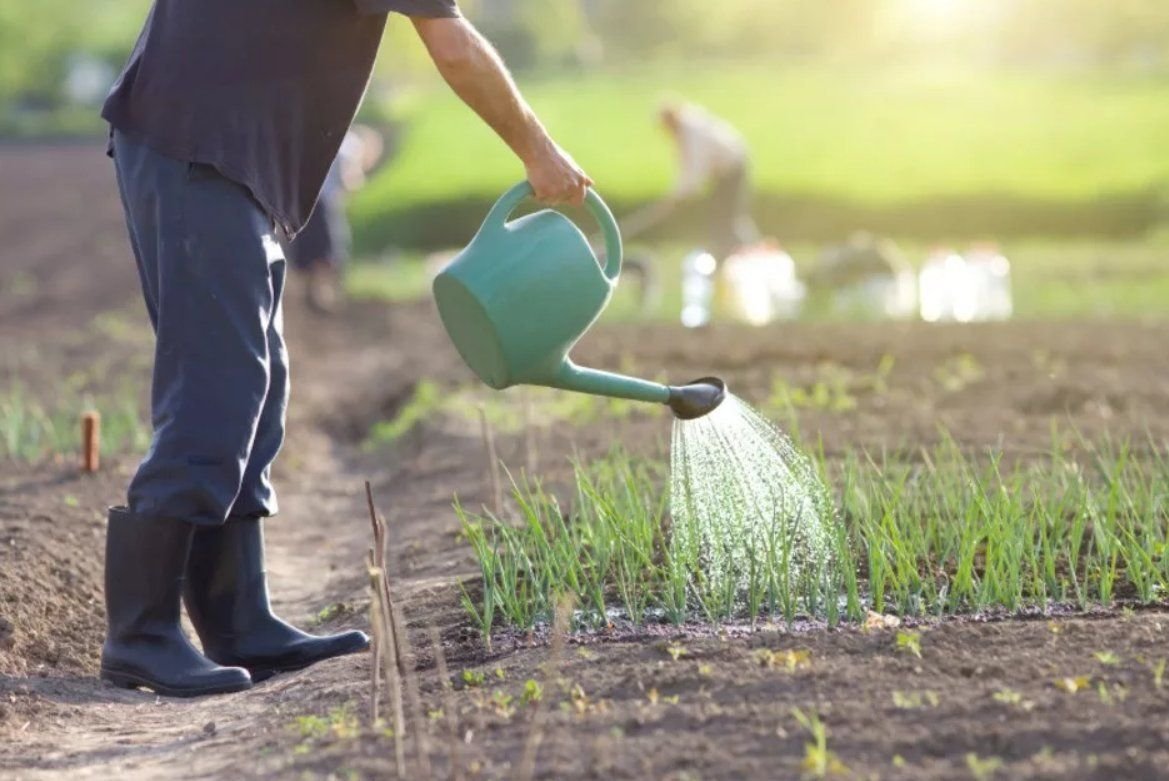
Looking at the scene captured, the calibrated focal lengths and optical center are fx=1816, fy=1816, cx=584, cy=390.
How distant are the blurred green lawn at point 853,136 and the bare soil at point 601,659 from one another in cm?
1479

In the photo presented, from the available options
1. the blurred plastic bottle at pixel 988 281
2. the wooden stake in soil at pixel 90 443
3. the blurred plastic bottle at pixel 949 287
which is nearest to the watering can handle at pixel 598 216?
the wooden stake in soil at pixel 90 443

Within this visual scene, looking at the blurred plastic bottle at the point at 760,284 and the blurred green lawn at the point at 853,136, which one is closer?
the blurred plastic bottle at the point at 760,284

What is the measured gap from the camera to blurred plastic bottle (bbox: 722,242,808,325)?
10.5 meters

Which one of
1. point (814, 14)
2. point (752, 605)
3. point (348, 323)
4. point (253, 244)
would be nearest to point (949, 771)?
point (752, 605)

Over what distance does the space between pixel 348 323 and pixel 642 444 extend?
608 cm

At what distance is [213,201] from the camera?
3271mm

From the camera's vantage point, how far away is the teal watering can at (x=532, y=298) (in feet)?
10.5

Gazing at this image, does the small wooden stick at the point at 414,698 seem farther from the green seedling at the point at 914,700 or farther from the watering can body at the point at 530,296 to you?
the green seedling at the point at 914,700

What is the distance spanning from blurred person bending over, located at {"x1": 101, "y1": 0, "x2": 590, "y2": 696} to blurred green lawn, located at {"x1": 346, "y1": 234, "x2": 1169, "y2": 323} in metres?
6.55

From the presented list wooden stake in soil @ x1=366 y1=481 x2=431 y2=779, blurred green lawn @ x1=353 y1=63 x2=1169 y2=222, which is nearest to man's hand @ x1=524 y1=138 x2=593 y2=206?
wooden stake in soil @ x1=366 y1=481 x2=431 y2=779

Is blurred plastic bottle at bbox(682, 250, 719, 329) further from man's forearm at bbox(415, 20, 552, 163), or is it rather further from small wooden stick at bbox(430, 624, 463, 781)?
small wooden stick at bbox(430, 624, 463, 781)

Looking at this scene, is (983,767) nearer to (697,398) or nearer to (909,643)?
(909,643)

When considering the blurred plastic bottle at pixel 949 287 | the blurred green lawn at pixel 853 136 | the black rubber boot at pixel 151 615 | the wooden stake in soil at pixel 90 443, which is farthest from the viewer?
the blurred green lawn at pixel 853 136

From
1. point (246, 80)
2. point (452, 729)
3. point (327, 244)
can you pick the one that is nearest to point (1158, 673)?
point (452, 729)
